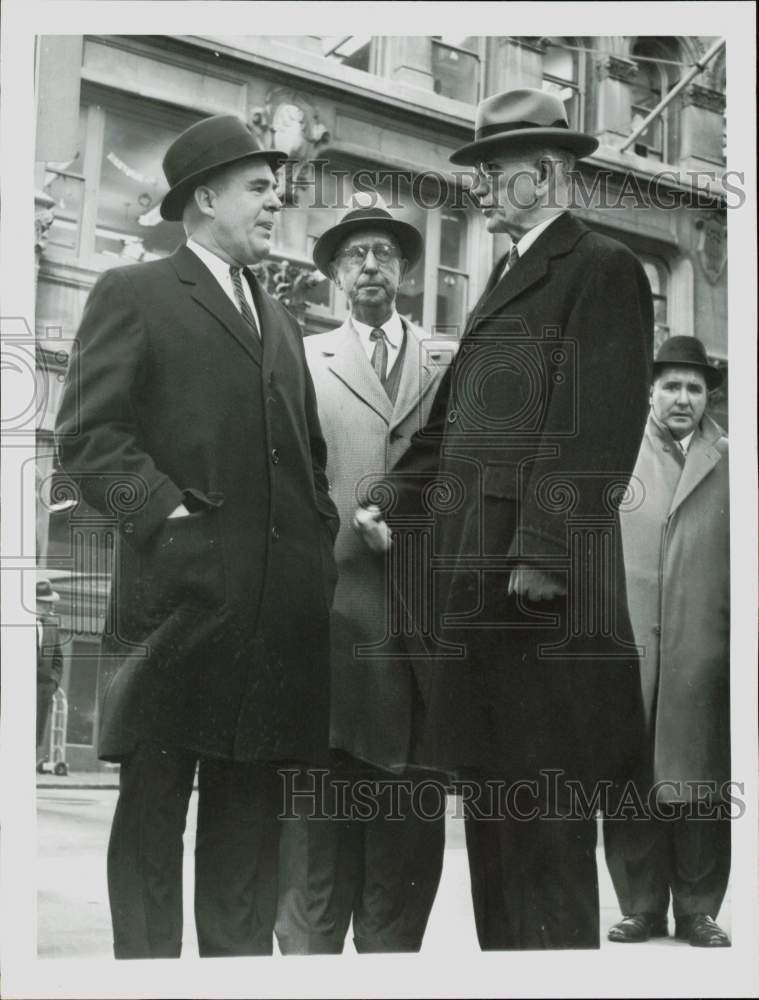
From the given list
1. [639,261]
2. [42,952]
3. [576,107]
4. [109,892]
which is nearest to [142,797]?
[109,892]

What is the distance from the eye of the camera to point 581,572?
379 cm

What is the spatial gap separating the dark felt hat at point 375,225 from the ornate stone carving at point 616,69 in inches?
31.6

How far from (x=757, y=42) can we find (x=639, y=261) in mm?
894

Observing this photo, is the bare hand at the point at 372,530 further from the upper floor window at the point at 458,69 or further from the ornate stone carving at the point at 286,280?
the upper floor window at the point at 458,69

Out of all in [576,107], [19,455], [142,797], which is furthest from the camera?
[576,107]

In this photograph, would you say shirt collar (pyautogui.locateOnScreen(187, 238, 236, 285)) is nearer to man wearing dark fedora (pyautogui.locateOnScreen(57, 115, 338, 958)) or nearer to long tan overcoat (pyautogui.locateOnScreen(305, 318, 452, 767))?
man wearing dark fedora (pyautogui.locateOnScreen(57, 115, 338, 958))

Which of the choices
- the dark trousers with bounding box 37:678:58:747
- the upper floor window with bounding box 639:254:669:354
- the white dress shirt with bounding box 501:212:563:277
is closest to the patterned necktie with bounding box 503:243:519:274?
the white dress shirt with bounding box 501:212:563:277

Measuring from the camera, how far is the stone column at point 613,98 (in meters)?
4.19

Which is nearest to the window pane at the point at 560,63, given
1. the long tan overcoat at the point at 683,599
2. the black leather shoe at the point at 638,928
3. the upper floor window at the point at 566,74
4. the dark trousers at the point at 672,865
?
the upper floor window at the point at 566,74

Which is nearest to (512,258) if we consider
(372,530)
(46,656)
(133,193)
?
(372,530)

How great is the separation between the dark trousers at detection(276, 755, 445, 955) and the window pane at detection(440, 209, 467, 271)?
1.44 metres

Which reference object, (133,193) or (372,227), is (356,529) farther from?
(133,193)

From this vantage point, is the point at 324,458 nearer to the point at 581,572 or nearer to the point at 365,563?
the point at 365,563

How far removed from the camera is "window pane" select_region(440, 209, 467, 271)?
3.93 metres
